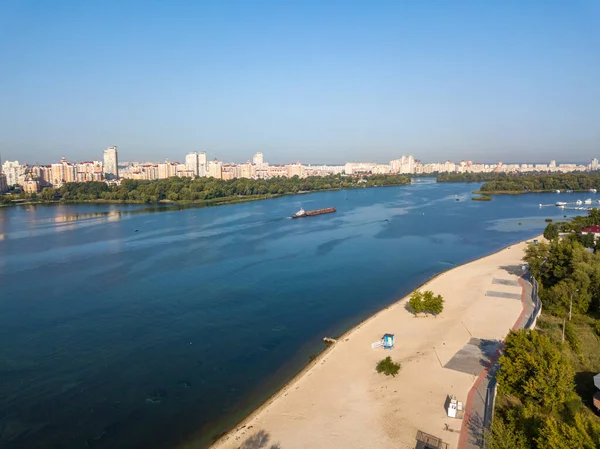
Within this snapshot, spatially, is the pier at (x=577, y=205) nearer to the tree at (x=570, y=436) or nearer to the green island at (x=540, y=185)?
the green island at (x=540, y=185)

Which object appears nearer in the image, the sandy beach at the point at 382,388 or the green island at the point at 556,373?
the green island at the point at 556,373

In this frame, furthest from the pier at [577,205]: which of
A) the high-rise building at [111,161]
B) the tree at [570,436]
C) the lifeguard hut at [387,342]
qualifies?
the high-rise building at [111,161]

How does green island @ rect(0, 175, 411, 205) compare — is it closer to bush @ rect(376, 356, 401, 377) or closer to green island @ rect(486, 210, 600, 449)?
green island @ rect(486, 210, 600, 449)

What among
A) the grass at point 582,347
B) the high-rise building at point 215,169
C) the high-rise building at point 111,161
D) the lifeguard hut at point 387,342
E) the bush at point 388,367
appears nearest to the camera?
the grass at point 582,347

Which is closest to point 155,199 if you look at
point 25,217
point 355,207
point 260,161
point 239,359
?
point 25,217

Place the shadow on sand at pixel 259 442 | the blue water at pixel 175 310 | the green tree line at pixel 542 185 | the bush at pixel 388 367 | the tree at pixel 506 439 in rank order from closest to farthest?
1. the tree at pixel 506 439
2. the shadow on sand at pixel 259 442
3. the blue water at pixel 175 310
4. the bush at pixel 388 367
5. the green tree line at pixel 542 185

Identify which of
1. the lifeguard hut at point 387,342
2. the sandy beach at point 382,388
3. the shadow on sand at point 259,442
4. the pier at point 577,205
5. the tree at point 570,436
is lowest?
the shadow on sand at point 259,442

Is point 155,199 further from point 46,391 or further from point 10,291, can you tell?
point 46,391

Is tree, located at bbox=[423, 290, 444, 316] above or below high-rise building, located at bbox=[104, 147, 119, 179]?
below

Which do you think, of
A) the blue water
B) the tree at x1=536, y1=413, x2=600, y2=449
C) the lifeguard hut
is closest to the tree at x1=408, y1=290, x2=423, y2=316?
the blue water
